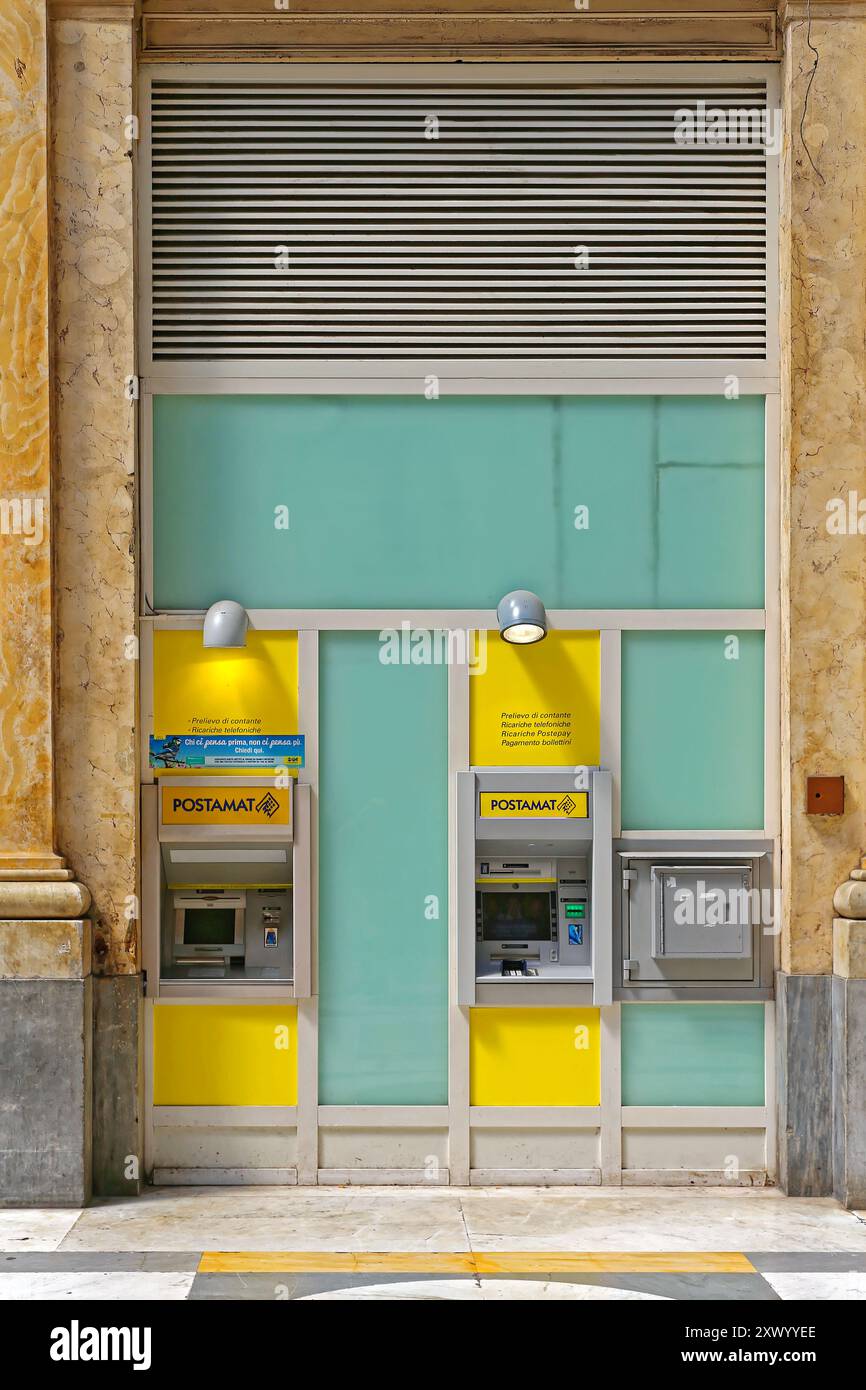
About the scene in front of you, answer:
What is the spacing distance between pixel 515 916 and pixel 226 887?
1.38 meters

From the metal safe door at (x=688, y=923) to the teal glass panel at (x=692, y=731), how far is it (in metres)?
0.23

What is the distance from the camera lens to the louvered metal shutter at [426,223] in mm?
5934

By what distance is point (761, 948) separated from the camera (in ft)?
19.4

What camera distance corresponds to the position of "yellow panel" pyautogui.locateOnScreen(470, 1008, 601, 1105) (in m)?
5.86

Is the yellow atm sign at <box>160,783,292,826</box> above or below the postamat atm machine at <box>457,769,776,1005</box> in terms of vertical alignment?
above

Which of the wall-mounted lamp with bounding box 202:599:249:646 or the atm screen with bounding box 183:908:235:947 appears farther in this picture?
the atm screen with bounding box 183:908:235:947

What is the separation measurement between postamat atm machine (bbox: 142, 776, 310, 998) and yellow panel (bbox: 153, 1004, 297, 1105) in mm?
112

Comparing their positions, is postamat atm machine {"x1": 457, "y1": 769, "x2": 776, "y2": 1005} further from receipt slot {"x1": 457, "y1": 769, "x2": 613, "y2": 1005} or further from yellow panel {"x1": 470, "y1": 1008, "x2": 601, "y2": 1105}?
yellow panel {"x1": 470, "y1": 1008, "x2": 601, "y2": 1105}

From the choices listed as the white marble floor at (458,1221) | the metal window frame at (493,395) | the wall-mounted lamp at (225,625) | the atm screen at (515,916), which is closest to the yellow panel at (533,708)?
the metal window frame at (493,395)

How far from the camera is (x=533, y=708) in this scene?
592cm

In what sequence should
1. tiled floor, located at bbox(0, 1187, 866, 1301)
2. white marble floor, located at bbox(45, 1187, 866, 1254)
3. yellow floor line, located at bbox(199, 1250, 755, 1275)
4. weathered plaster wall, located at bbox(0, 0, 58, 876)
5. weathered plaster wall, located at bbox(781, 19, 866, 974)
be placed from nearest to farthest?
1. tiled floor, located at bbox(0, 1187, 866, 1301)
2. yellow floor line, located at bbox(199, 1250, 755, 1275)
3. white marble floor, located at bbox(45, 1187, 866, 1254)
4. weathered plaster wall, located at bbox(0, 0, 58, 876)
5. weathered plaster wall, located at bbox(781, 19, 866, 974)

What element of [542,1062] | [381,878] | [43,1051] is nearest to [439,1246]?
[542,1062]

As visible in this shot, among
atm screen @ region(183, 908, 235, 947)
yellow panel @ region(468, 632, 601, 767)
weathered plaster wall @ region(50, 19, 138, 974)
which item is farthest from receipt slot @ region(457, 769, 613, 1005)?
weathered plaster wall @ region(50, 19, 138, 974)

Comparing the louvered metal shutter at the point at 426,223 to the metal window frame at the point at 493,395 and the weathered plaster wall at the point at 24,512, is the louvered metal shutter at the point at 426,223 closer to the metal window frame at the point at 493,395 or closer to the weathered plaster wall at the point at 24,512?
the metal window frame at the point at 493,395
